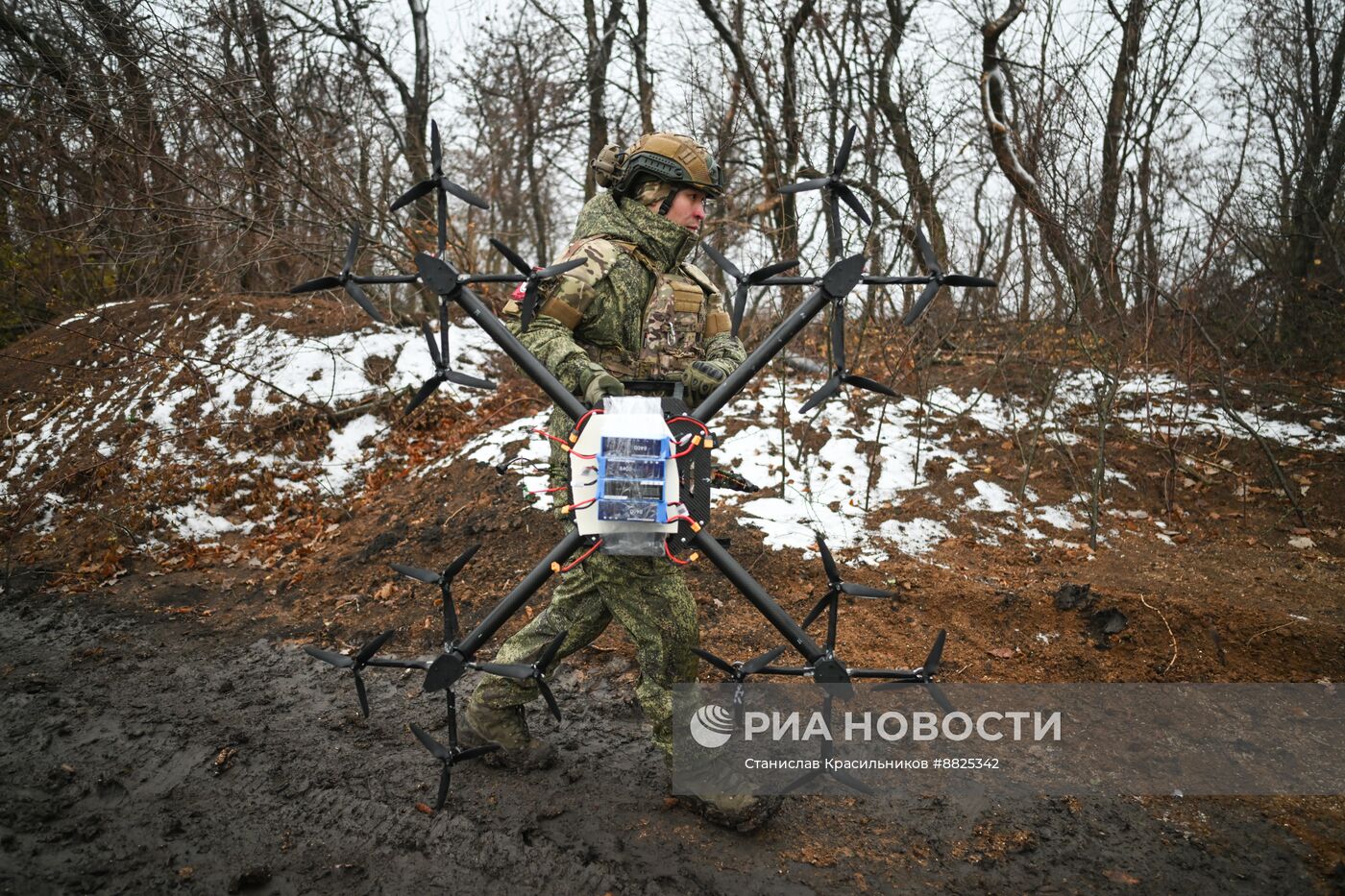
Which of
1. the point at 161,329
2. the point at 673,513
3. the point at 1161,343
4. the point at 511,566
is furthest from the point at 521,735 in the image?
the point at 161,329

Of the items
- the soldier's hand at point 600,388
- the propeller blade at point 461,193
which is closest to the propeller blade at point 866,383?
the soldier's hand at point 600,388

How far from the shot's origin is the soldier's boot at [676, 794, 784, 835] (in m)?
2.88

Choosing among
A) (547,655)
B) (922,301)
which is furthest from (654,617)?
(922,301)

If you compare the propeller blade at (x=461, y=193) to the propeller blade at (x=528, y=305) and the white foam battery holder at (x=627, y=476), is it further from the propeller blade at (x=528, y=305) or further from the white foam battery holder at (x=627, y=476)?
the white foam battery holder at (x=627, y=476)

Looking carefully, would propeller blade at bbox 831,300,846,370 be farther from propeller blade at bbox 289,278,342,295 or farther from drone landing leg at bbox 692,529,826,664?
propeller blade at bbox 289,278,342,295

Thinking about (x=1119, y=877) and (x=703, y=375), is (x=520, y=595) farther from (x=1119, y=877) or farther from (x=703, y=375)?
(x=1119, y=877)

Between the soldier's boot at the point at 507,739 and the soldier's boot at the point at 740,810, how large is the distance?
779mm

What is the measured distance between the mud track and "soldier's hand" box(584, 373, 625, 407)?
5.24ft

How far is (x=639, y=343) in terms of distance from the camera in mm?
3111

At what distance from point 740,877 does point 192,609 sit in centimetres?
447

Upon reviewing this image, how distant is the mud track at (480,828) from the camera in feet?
8.77

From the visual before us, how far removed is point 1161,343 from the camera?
600 cm

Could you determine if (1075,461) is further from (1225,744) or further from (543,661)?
(543,661)

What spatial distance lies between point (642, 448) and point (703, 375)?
0.54 meters
